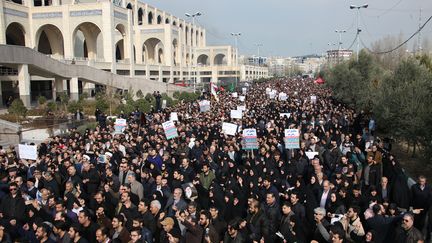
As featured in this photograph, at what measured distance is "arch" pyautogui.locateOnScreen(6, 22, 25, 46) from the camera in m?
40.3

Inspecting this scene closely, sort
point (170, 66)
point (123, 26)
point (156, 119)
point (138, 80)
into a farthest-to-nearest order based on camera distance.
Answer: point (170, 66)
point (123, 26)
point (138, 80)
point (156, 119)

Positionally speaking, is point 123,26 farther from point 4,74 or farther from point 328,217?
point 328,217

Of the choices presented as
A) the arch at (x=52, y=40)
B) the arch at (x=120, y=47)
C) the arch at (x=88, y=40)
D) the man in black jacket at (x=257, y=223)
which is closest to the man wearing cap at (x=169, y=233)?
the man in black jacket at (x=257, y=223)

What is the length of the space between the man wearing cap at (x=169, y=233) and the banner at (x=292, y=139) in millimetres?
6266

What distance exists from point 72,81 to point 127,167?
27288 millimetres

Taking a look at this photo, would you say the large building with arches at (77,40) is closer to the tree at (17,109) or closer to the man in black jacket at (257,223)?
the tree at (17,109)

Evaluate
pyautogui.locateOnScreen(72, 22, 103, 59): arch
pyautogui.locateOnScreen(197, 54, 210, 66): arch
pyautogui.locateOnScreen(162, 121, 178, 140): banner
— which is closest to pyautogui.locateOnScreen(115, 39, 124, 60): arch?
pyautogui.locateOnScreen(72, 22, 103, 59): arch

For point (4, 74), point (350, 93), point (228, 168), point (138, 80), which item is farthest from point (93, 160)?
point (138, 80)

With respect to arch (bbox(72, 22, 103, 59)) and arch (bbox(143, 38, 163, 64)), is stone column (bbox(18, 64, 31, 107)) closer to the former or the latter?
arch (bbox(72, 22, 103, 59))

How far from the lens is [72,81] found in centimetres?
3328

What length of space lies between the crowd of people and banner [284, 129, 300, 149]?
0.18 metres

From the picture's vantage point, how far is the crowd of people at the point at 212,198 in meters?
5.44

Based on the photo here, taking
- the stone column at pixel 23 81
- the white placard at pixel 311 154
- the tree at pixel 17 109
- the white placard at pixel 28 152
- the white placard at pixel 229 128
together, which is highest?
the stone column at pixel 23 81

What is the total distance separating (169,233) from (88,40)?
4428 cm
